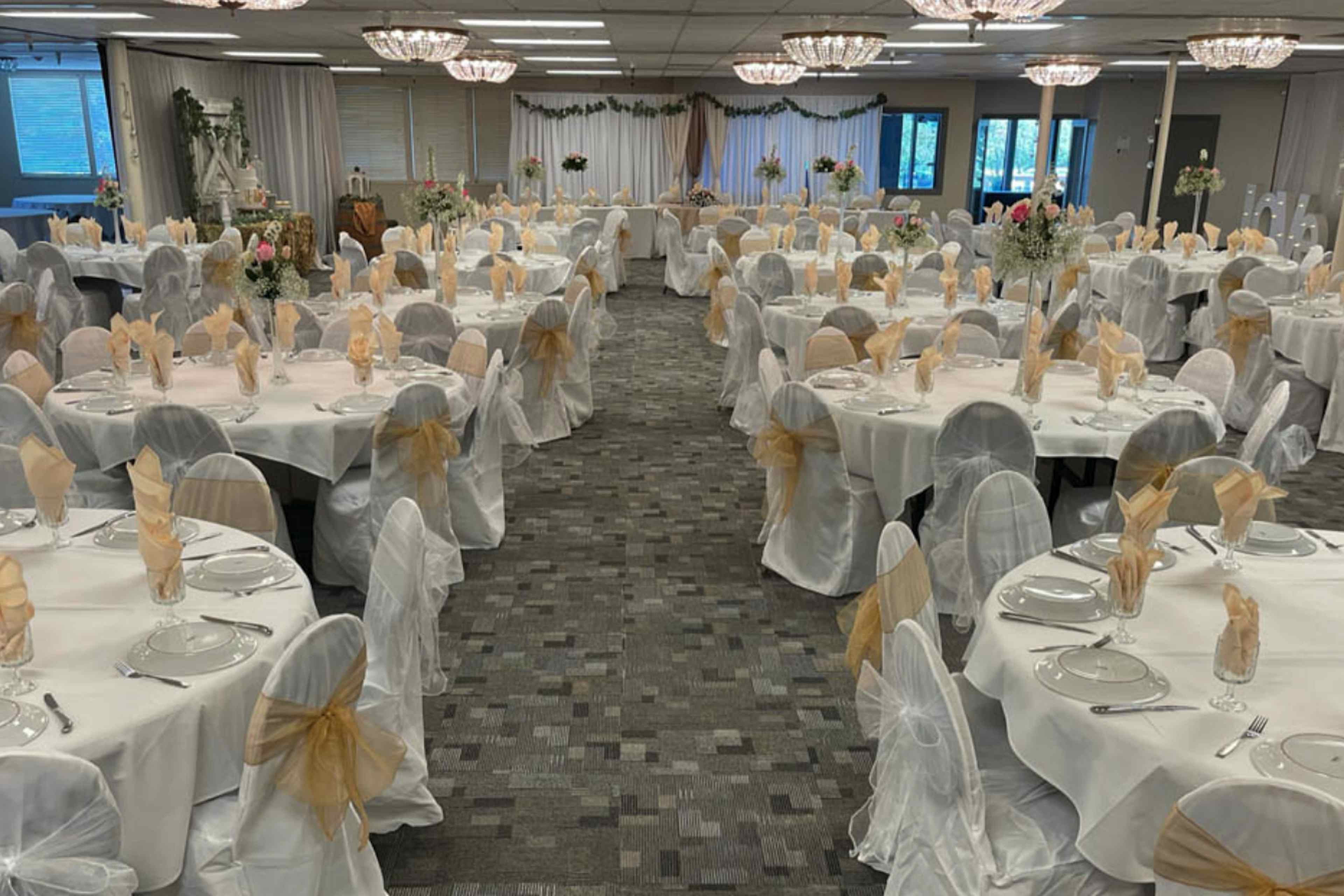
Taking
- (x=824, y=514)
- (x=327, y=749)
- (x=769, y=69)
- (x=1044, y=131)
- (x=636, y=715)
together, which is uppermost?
(x=769, y=69)

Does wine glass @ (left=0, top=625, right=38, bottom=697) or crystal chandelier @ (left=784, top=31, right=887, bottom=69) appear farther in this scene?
crystal chandelier @ (left=784, top=31, right=887, bottom=69)

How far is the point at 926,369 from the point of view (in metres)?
4.93

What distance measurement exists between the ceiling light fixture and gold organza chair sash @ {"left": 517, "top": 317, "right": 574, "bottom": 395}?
2.95 meters

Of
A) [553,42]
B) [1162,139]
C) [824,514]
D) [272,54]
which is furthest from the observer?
[272,54]

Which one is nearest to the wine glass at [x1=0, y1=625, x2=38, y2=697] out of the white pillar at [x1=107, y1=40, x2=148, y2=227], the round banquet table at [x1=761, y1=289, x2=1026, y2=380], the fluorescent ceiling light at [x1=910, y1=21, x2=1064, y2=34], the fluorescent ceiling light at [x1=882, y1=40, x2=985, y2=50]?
the round banquet table at [x1=761, y1=289, x2=1026, y2=380]

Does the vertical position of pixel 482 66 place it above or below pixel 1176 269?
above

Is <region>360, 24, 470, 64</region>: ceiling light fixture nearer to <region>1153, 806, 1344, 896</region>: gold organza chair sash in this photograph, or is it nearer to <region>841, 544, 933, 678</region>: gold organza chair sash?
<region>841, 544, 933, 678</region>: gold organza chair sash

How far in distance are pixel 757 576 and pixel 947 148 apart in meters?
16.7

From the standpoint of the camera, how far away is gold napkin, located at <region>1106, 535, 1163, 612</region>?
2.55 m

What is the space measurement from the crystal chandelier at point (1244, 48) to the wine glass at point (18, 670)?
10.2m

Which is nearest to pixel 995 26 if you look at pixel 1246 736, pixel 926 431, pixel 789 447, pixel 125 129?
pixel 926 431

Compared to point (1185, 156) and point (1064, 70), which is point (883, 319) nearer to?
point (1064, 70)

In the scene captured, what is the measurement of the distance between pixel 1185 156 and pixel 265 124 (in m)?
16.0

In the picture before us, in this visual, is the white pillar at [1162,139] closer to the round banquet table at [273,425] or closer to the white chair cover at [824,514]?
the white chair cover at [824,514]
